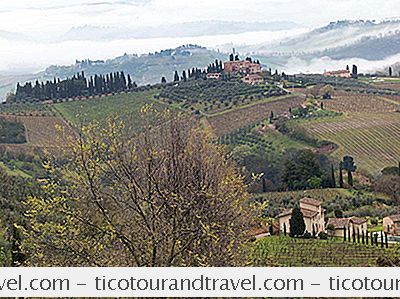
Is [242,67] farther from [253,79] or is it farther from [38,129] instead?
[38,129]

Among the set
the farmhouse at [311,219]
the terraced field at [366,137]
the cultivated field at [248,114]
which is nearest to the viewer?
the farmhouse at [311,219]

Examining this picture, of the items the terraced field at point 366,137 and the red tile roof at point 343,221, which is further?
the terraced field at point 366,137

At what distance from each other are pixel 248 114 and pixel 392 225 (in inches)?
1608

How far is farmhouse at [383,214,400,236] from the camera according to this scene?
3906 cm

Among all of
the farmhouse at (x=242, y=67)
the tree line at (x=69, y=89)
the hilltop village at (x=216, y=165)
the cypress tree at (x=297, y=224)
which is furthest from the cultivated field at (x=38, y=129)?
the farmhouse at (x=242, y=67)

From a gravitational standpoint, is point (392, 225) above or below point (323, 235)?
above

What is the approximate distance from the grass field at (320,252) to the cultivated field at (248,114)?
37.5m

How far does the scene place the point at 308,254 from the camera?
31469mm

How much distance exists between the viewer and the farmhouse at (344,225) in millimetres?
39750

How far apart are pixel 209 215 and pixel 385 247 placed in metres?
24.4

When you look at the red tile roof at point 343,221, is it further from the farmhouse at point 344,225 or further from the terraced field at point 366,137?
the terraced field at point 366,137

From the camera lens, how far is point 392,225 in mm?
39781

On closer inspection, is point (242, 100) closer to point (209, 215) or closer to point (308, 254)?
point (308, 254)

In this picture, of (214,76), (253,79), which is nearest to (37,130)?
(253,79)
